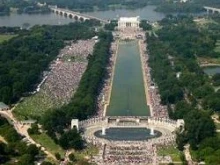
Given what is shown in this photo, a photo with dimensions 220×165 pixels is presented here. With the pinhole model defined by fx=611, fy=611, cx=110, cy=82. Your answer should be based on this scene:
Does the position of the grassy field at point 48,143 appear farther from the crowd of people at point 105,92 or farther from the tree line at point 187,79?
the tree line at point 187,79

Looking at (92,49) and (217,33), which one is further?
(217,33)

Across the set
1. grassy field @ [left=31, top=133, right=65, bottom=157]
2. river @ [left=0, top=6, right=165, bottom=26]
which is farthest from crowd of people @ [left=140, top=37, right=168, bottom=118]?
river @ [left=0, top=6, right=165, bottom=26]

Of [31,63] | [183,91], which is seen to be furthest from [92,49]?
[183,91]

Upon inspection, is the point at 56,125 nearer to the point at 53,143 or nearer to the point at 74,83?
the point at 53,143

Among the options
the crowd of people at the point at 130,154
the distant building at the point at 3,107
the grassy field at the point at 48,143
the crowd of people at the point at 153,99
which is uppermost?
the crowd of people at the point at 153,99

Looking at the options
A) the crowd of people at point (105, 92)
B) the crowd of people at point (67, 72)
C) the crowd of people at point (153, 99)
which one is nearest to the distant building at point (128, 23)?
the crowd of people at point (67, 72)

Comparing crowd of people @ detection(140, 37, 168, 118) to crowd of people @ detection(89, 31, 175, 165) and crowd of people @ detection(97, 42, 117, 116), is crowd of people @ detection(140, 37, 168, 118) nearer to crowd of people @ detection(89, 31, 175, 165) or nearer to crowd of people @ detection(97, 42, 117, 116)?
crowd of people @ detection(89, 31, 175, 165)

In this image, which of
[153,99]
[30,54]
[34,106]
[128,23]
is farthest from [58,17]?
[34,106]
